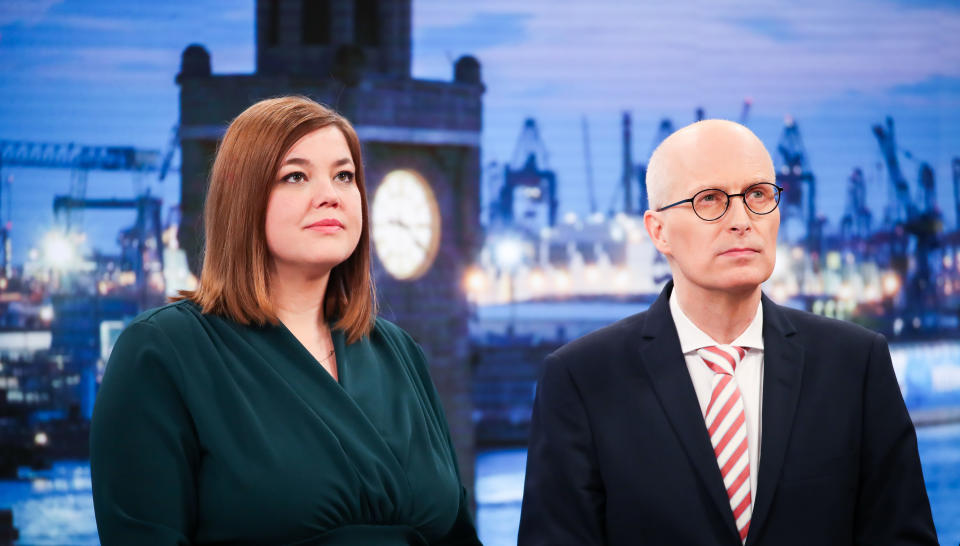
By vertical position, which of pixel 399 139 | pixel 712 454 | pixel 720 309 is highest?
pixel 399 139

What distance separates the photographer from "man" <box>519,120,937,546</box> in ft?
5.48

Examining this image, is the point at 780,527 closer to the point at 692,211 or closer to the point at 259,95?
the point at 692,211

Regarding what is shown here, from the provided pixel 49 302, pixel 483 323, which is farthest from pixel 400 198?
pixel 49 302

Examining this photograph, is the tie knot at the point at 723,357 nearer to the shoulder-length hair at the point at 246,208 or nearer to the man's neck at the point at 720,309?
the man's neck at the point at 720,309

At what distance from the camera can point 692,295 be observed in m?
1.81

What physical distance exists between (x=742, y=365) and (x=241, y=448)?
0.97 m

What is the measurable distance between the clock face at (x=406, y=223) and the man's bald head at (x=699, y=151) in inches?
344

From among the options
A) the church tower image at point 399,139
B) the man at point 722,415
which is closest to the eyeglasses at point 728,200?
the man at point 722,415

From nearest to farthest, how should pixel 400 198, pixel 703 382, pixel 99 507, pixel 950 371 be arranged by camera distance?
pixel 99 507 < pixel 703 382 < pixel 950 371 < pixel 400 198

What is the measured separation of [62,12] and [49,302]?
2.55 m

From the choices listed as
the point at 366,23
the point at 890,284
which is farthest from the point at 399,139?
the point at 890,284

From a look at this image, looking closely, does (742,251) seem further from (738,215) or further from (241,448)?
(241,448)

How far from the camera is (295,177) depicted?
1758 mm

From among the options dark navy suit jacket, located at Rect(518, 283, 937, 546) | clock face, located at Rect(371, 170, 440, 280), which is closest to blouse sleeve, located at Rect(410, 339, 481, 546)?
dark navy suit jacket, located at Rect(518, 283, 937, 546)
